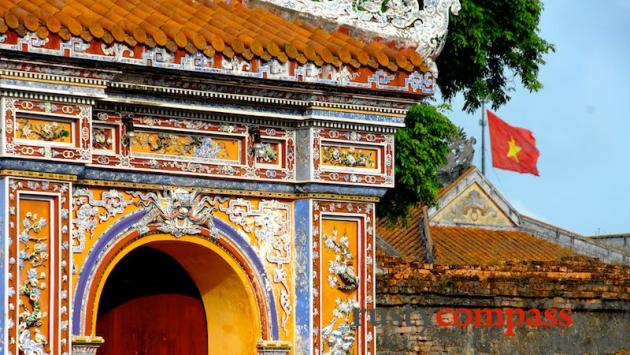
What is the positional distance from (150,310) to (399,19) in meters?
3.44

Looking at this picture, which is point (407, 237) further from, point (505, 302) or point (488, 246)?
point (505, 302)

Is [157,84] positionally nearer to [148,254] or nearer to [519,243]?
[148,254]

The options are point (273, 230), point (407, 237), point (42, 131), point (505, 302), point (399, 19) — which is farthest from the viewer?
point (407, 237)

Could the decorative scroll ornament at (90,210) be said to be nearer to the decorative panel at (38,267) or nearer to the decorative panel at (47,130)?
the decorative panel at (38,267)

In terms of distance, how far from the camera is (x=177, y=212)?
609 inches

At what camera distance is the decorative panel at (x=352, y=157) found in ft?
52.6

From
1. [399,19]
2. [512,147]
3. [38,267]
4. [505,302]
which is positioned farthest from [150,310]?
→ [512,147]

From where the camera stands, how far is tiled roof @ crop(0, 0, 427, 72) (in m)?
14.4

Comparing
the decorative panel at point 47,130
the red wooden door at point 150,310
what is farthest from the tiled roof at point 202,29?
the red wooden door at point 150,310

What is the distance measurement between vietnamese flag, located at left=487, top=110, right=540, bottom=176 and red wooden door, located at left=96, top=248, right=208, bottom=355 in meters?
27.4

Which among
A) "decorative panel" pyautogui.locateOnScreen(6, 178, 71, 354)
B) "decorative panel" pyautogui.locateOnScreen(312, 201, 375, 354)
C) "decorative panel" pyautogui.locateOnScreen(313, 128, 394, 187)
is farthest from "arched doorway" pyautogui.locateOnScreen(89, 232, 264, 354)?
"decorative panel" pyautogui.locateOnScreen(313, 128, 394, 187)

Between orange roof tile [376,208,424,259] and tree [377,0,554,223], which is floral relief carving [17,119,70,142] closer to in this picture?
tree [377,0,554,223]

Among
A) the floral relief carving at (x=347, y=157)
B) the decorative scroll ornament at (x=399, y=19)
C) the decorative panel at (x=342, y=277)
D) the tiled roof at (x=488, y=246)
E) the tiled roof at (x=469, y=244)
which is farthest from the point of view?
the tiled roof at (x=488, y=246)

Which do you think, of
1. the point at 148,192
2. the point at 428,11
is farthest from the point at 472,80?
the point at 148,192
